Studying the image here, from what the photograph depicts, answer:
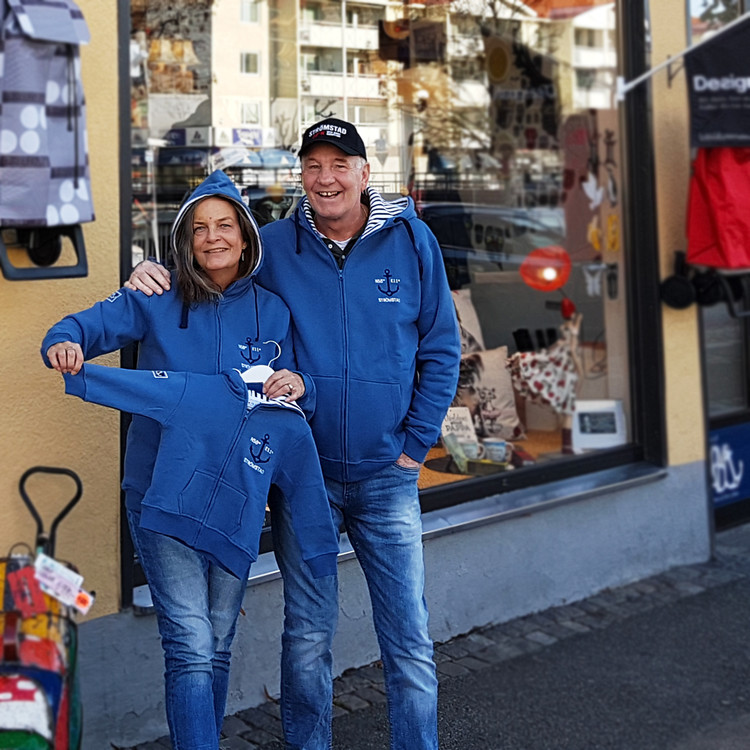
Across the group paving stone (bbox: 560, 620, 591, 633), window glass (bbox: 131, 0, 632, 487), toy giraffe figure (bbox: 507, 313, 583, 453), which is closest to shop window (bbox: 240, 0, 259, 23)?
window glass (bbox: 131, 0, 632, 487)

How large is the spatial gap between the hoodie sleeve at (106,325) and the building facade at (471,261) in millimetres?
648

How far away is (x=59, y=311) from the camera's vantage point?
3561 mm

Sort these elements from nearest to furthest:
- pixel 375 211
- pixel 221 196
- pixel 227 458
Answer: pixel 227 458 < pixel 221 196 < pixel 375 211

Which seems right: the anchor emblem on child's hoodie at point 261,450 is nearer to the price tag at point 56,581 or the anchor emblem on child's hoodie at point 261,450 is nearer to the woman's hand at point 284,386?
the woman's hand at point 284,386

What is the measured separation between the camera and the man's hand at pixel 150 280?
2975mm

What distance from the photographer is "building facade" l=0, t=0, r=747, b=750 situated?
3.69m

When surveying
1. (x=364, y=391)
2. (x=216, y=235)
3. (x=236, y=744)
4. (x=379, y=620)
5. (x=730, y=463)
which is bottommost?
(x=236, y=744)

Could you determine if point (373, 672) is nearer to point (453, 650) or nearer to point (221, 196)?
point (453, 650)

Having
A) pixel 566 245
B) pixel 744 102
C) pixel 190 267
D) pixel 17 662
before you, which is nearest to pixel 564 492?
pixel 566 245

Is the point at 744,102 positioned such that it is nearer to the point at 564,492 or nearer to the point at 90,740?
the point at 564,492

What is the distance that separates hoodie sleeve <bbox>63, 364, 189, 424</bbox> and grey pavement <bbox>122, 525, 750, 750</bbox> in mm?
1489

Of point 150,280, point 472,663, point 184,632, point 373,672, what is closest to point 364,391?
point 150,280

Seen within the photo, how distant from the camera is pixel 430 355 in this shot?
10.8 feet

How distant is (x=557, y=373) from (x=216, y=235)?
311 centimetres
